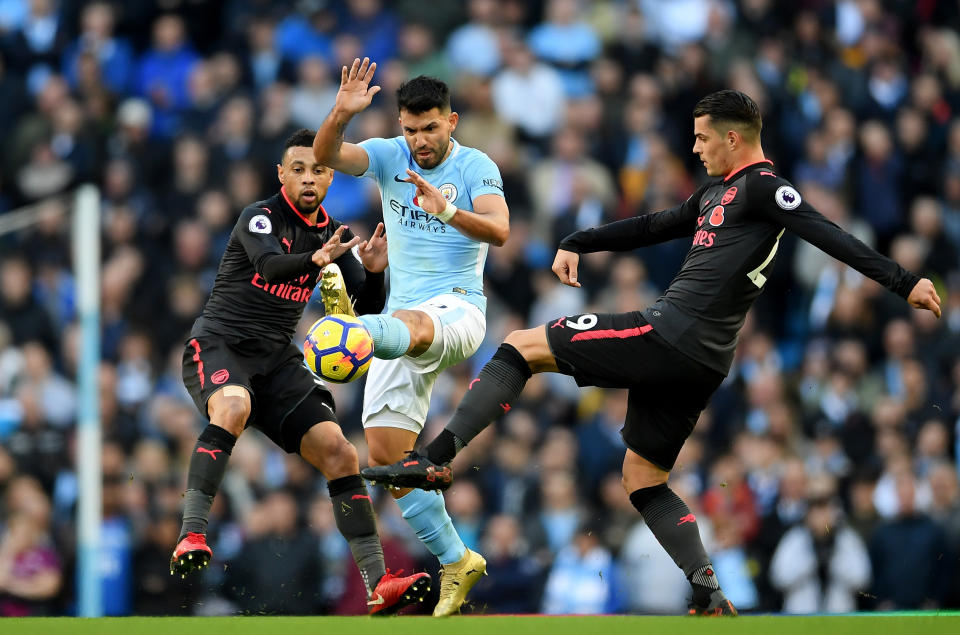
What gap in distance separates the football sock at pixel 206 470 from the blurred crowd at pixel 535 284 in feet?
9.46

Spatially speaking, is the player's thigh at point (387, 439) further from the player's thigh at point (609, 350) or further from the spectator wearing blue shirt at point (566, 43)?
the spectator wearing blue shirt at point (566, 43)

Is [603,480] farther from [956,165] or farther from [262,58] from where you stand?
[262,58]

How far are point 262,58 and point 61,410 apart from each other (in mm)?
4661

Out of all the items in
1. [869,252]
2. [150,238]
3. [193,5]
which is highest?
[193,5]

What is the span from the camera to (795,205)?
5625 millimetres

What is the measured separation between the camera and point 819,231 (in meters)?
5.55

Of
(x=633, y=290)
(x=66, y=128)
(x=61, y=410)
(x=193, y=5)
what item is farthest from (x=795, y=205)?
(x=193, y=5)

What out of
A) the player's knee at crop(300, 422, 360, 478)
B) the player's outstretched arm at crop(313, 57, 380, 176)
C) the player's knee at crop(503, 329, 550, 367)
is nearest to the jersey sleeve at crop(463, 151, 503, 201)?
the player's outstretched arm at crop(313, 57, 380, 176)

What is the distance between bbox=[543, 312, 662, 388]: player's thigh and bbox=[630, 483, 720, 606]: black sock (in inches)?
30.8

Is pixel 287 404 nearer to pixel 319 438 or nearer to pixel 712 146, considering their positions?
pixel 319 438

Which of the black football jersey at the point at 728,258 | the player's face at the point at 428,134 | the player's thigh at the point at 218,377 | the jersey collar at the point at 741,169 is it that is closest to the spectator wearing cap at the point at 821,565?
the black football jersey at the point at 728,258

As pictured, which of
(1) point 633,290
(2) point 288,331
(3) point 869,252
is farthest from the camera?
(1) point 633,290

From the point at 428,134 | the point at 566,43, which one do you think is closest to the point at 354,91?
the point at 428,134

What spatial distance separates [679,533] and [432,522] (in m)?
1.26
